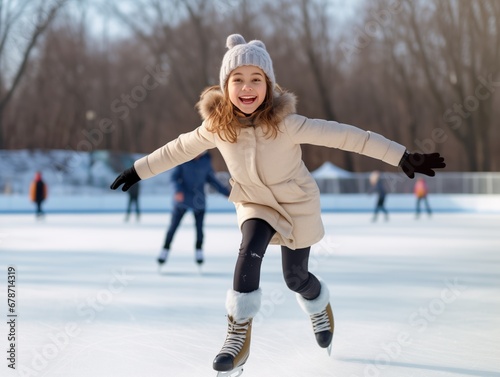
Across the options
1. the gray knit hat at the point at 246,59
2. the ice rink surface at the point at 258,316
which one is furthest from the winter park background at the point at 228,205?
the gray knit hat at the point at 246,59

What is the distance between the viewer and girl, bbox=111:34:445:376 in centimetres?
270

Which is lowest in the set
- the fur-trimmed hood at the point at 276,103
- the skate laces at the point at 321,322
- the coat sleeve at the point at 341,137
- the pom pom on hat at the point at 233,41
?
the skate laces at the point at 321,322

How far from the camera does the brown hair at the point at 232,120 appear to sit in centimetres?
270

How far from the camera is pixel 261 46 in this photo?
2904 millimetres

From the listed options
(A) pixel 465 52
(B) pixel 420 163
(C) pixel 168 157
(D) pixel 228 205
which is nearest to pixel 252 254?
(C) pixel 168 157

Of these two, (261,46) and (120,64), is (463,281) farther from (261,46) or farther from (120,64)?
(120,64)

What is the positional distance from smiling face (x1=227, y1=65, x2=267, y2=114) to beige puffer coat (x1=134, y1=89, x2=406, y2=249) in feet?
0.23

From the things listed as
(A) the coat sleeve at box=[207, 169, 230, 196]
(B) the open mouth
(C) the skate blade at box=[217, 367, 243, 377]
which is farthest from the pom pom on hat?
(A) the coat sleeve at box=[207, 169, 230, 196]

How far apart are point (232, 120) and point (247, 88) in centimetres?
12

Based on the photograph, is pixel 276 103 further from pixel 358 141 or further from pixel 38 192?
pixel 38 192

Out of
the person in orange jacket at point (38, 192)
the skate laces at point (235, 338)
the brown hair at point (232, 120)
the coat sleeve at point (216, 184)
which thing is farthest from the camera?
the person in orange jacket at point (38, 192)

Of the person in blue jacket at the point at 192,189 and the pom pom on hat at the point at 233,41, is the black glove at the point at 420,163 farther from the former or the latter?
the person in blue jacket at the point at 192,189

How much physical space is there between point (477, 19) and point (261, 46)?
23411 millimetres

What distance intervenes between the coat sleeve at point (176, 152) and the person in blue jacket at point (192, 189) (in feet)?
9.44
